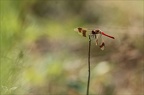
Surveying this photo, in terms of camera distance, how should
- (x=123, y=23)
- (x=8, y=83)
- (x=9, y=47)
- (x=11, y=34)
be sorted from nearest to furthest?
(x=8, y=83) < (x=9, y=47) < (x=11, y=34) < (x=123, y=23)

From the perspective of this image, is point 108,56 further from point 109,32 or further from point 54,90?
point 54,90

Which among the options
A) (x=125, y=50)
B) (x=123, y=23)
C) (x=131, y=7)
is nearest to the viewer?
(x=125, y=50)

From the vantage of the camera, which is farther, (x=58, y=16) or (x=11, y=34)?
(x=58, y=16)

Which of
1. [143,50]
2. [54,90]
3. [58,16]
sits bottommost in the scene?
[54,90]

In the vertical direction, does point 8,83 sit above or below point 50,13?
below

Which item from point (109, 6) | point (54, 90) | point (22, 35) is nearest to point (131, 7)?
point (109, 6)

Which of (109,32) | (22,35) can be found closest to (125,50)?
(109,32)
